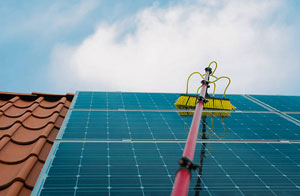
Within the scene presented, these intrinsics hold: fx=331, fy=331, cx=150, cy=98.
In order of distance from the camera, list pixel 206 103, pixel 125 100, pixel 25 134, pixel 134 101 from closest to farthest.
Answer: pixel 25 134 < pixel 206 103 < pixel 134 101 < pixel 125 100

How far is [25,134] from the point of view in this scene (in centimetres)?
1031

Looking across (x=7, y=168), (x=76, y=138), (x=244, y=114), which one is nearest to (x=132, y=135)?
(x=76, y=138)

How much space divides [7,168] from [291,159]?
716 centimetres

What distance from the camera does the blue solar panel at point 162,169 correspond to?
6562mm

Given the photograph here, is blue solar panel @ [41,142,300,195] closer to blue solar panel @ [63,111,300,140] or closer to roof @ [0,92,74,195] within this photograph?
blue solar panel @ [63,111,300,140]

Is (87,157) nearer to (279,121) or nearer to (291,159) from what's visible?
(291,159)

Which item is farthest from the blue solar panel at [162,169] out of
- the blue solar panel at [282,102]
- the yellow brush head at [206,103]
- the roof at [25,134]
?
the blue solar panel at [282,102]

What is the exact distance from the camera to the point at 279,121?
1151 centimetres

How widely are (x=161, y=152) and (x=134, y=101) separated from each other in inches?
207

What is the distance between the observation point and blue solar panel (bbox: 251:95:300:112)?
13.5 meters

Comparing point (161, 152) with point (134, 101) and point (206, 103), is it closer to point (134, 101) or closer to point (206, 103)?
point (206, 103)

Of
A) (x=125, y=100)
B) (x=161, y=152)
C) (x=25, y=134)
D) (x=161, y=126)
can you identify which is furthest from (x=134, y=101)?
(x=161, y=152)

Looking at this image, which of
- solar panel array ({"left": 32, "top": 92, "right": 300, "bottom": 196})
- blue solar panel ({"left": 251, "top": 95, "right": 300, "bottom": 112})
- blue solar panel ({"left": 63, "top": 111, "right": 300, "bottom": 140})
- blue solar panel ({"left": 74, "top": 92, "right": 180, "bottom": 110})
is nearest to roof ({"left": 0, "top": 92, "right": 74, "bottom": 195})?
solar panel array ({"left": 32, "top": 92, "right": 300, "bottom": 196})

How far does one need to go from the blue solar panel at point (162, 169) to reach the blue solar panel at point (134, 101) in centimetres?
386
